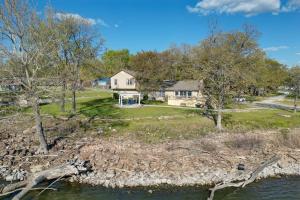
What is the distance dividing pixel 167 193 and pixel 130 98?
95.9ft

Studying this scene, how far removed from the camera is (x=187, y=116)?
34812mm

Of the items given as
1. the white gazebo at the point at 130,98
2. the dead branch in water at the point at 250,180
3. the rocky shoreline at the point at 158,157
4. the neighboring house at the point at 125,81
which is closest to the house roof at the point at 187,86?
the white gazebo at the point at 130,98

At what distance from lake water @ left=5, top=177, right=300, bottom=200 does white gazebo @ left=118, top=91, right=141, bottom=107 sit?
25123 millimetres

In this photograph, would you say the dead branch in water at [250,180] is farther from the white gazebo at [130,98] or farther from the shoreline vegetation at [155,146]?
the white gazebo at [130,98]

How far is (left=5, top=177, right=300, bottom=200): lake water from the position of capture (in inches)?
651

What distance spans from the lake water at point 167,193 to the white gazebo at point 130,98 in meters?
25.1

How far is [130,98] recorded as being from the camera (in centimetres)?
4538

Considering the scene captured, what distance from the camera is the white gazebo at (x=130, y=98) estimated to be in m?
42.7

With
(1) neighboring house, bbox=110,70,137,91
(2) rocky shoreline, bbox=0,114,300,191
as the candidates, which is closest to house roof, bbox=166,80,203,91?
(1) neighboring house, bbox=110,70,137,91

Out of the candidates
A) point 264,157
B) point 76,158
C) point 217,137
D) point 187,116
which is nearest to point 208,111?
point 187,116

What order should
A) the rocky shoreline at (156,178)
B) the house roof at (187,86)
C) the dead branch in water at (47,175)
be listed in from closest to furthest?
1. the dead branch in water at (47,175)
2. the rocky shoreline at (156,178)
3. the house roof at (187,86)

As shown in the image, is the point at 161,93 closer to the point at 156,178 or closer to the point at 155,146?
the point at 155,146

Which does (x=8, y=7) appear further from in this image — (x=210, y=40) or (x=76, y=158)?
(x=210, y=40)

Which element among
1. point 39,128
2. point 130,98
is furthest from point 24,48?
point 130,98
